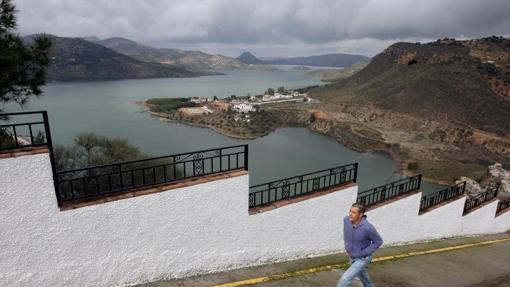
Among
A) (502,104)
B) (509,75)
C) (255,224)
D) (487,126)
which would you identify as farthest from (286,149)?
(255,224)

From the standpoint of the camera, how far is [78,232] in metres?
3.89

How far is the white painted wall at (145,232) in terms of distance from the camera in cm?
358

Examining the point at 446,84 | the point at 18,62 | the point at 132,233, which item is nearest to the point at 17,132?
the point at 18,62

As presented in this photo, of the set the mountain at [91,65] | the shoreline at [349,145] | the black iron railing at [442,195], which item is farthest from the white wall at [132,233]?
the mountain at [91,65]

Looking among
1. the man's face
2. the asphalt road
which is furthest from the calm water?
the man's face

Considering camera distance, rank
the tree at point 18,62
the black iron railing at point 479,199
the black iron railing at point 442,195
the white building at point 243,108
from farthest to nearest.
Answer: the white building at point 243,108 < the black iron railing at point 479,199 < the black iron railing at point 442,195 < the tree at point 18,62

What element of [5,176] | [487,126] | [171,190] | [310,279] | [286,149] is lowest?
[286,149]

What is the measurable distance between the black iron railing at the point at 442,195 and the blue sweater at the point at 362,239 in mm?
6429

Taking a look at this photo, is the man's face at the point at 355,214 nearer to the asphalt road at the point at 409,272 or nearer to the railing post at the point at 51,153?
the asphalt road at the point at 409,272

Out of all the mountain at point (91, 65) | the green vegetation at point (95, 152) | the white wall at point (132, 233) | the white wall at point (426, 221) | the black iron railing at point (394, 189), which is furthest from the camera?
the mountain at point (91, 65)

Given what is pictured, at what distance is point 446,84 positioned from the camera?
6781cm

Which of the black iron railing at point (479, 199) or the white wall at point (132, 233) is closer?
the white wall at point (132, 233)

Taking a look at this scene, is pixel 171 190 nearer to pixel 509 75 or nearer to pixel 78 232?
pixel 78 232

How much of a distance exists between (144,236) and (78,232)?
2.60ft
